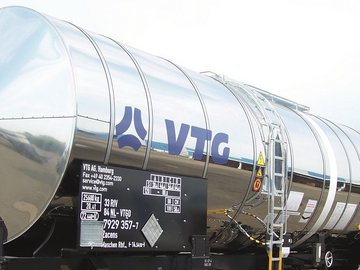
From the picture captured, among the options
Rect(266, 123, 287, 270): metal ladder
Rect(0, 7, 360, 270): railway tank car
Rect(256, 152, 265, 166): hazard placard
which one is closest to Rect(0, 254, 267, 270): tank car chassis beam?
→ Rect(0, 7, 360, 270): railway tank car

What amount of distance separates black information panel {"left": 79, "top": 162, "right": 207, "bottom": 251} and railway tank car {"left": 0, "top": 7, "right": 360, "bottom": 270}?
0.01 metres

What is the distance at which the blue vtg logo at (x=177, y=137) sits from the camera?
5.00m

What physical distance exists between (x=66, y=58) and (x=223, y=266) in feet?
11.3

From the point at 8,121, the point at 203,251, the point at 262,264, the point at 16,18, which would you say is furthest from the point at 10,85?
the point at 262,264

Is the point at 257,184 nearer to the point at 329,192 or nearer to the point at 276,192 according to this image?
the point at 276,192

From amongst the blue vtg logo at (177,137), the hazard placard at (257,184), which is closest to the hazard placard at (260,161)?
the hazard placard at (257,184)

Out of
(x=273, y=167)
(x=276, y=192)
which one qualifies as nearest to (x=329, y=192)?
(x=276, y=192)

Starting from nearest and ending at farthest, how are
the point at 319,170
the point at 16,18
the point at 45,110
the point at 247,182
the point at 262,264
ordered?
the point at 45,110, the point at 16,18, the point at 247,182, the point at 262,264, the point at 319,170

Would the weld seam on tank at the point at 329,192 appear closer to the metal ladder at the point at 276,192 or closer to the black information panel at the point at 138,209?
the metal ladder at the point at 276,192

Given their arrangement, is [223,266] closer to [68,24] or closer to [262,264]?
[262,264]

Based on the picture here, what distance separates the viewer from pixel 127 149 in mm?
5031

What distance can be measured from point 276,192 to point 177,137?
2052 millimetres

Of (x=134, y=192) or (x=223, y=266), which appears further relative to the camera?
(x=223, y=266)

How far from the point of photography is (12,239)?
4.66 m
